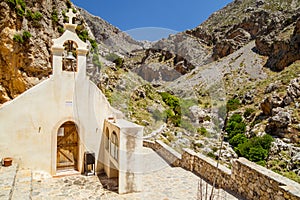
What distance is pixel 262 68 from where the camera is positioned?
1599 inches

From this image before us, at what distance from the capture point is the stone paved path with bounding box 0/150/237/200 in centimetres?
474

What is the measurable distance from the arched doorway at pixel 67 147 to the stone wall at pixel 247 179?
399 centimetres

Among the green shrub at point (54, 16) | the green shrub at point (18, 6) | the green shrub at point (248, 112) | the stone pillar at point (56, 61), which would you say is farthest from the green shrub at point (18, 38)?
the green shrub at point (248, 112)

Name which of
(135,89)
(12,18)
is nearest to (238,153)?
(135,89)

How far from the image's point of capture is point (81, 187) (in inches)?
232

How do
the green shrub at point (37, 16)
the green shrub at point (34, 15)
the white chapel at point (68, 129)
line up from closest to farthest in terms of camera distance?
the white chapel at point (68, 129), the green shrub at point (34, 15), the green shrub at point (37, 16)

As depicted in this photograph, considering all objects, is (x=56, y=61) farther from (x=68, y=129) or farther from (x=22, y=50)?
(x=22, y=50)

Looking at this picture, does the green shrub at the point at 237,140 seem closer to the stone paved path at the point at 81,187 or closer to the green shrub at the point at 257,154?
the green shrub at the point at 257,154

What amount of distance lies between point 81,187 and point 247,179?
Result: 4.46 metres

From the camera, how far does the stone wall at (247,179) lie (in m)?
4.25

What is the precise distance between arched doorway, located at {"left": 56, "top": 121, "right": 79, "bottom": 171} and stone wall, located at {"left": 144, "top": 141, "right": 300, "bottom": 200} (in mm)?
3987

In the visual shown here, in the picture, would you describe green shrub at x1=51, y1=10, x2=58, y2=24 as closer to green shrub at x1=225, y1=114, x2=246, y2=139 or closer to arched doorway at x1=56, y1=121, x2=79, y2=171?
arched doorway at x1=56, y1=121, x2=79, y2=171

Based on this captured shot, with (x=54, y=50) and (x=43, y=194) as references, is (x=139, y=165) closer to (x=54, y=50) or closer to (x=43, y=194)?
(x=43, y=194)

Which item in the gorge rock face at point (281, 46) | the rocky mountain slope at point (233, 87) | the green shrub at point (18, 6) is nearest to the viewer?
the rocky mountain slope at point (233, 87)
